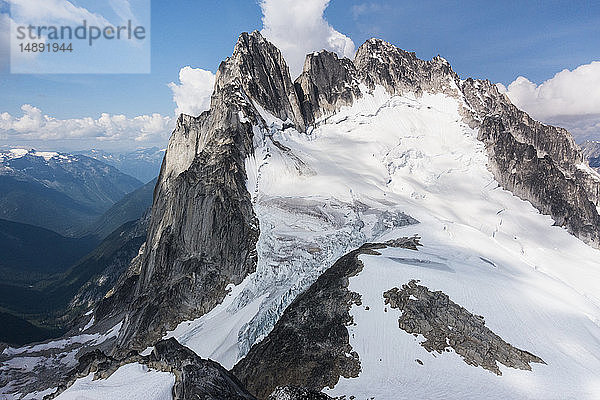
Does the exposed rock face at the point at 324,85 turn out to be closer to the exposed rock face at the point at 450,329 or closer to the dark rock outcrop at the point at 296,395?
the exposed rock face at the point at 450,329

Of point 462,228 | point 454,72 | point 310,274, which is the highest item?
point 454,72

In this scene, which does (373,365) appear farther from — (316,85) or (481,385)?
(316,85)

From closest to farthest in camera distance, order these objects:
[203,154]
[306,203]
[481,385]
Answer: [481,385], [306,203], [203,154]

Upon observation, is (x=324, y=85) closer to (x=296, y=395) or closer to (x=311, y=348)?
(x=311, y=348)

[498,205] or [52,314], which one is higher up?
[498,205]

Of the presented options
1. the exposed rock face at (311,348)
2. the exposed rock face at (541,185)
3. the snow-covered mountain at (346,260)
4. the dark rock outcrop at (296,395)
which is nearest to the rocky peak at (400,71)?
the snow-covered mountain at (346,260)

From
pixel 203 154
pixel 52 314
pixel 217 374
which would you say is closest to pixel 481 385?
pixel 217 374
